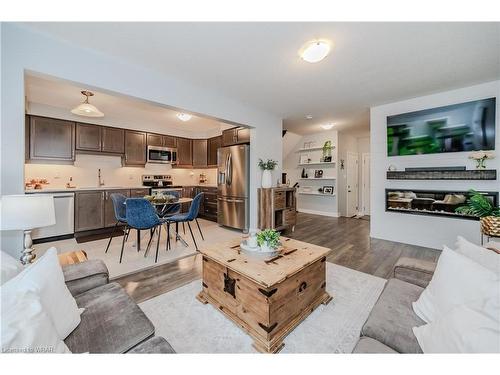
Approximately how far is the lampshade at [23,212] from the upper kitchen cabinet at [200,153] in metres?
4.81

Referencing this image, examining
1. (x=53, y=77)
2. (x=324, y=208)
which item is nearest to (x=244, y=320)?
(x=53, y=77)

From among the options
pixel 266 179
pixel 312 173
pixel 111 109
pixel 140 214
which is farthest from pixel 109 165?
pixel 312 173

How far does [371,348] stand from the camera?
926 millimetres

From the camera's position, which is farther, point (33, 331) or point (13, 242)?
point (13, 242)

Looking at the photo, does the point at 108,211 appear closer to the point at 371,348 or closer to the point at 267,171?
the point at 267,171

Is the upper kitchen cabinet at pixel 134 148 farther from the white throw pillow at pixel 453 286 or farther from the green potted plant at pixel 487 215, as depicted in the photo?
the green potted plant at pixel 487 215

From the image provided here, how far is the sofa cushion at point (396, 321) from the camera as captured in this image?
0.98 metres

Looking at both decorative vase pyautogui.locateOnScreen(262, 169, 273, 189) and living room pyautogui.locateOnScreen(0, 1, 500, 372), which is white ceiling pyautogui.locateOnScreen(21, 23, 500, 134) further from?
decorative vase pyautogui.locateOnScreen(262, 169, 273, 189)

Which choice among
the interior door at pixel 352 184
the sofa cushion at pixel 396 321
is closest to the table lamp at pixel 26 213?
the sofa cushion at pixel 396 321

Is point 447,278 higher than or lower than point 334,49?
lower

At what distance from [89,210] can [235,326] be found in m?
4.16

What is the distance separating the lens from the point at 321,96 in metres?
3.57
